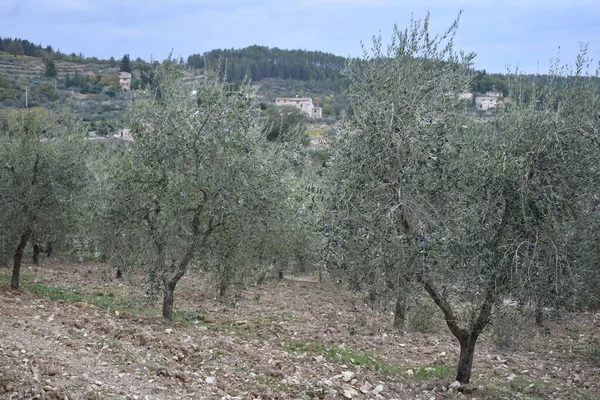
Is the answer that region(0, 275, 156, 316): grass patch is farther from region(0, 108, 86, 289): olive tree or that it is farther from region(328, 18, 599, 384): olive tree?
region(328, 18, 599, 384): olive tree

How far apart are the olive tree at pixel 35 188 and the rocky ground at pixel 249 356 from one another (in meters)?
1.75

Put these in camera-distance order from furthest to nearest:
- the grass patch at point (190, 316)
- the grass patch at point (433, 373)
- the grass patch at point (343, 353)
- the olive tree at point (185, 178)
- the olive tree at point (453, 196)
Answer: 1. the grass patch at point (190, 316)
2. the olive tree at point (185, 178)
3. the grass patch at point (343, 353)
4. the grass patch at point (433, 373)
5. the olive tree at point (453, 196)

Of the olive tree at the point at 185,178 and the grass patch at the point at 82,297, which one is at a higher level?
the olive tree at the point at 185,178

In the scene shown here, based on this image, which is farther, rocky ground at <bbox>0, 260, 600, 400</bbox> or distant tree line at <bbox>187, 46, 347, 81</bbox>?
distant tree line at <bbox>187, 46, 347, 81</bbox>

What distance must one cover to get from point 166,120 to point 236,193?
231 centimetres

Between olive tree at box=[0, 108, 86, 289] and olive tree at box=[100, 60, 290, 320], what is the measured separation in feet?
12.8

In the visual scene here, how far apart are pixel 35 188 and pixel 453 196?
41.8ft

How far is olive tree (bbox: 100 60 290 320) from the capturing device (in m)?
12.3

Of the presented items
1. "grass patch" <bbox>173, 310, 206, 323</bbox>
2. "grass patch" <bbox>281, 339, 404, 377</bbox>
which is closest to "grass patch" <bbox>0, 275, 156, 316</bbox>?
"grass patch" <bbox>173, 310, 206, 323</bbox>

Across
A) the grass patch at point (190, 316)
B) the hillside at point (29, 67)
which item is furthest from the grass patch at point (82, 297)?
the hillside at point (29, 67)

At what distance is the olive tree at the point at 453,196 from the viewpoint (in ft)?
28.4

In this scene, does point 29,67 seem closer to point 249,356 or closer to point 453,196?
point 249,356

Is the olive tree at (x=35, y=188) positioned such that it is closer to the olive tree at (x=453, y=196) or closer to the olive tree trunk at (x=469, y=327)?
the olive tree at (x=453, y=196)

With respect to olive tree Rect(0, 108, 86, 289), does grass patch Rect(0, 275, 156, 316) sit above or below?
below
